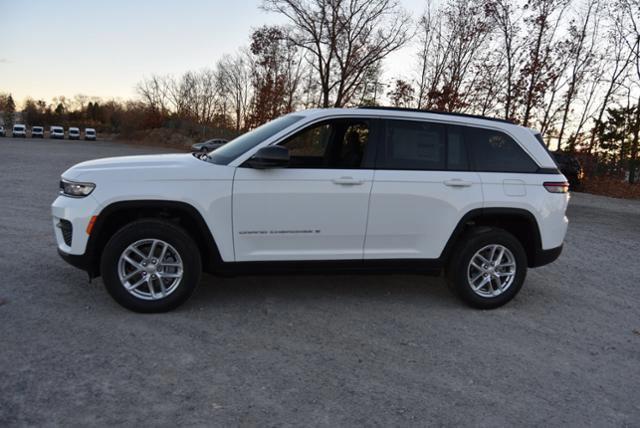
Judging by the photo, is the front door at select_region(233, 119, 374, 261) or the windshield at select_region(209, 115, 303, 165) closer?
the front door at select_region(233, 119, 374, 261)

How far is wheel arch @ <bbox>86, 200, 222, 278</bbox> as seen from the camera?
13.9 feet

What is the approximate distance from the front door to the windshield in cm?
19

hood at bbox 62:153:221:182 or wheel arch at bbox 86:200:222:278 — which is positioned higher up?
hood at bbox 62:153:221:182

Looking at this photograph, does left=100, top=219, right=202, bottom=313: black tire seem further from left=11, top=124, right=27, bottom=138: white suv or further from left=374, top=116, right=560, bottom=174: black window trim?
left=11, top=124, right=27, bottom=138: white suv

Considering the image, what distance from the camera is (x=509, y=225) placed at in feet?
17.0

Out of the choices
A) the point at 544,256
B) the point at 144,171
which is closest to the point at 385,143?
the point at 544,256

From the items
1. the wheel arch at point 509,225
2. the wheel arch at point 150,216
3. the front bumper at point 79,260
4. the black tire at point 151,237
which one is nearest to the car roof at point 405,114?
the wheel arch at point 509,225

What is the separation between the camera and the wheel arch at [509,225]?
4.85 metres

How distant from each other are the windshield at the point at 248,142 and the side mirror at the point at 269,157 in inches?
9.6

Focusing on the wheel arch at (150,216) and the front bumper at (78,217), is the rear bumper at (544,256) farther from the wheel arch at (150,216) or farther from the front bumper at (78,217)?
the front bumper at (78,217)

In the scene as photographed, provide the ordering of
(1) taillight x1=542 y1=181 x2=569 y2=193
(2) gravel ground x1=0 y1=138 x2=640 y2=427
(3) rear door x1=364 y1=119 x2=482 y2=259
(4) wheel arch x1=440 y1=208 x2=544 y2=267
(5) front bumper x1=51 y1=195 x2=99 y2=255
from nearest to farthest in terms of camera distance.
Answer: (2) gravel ground x1=0 y1=138 x2=640 y2=427 → (5) front bumper x1=51 y1=195 x2=99 y2=255 → (3) rear door x1=364 y1=119 x2=482 y2=259 → (4) wheel arch x1=440 y1=208 x2=544 y2=267 → (1) taillight x1=542 y1=181 x2=569 y2=193

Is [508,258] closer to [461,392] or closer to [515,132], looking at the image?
[515,132]

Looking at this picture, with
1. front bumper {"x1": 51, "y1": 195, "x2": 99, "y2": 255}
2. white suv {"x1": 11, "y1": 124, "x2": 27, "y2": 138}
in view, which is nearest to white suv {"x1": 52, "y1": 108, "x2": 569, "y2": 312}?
front bumper {"x1": 51, "y1": 195, "x2": 99, "y2": 255}

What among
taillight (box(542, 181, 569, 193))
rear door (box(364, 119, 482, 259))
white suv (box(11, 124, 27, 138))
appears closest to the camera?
rear door (box(364, 119, 482, 259))
